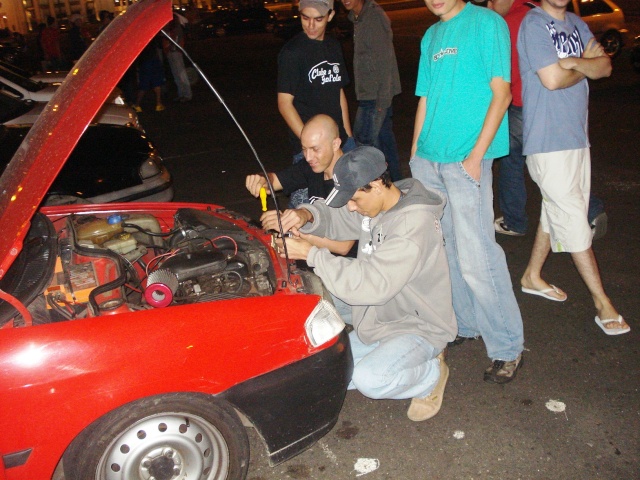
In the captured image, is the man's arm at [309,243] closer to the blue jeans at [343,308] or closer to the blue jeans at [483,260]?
the blue jeans at [343,308]

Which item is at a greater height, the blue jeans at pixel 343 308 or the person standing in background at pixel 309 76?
the person standing in background at pixel 309 76

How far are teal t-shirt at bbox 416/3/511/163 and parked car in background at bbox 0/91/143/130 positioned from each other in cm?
351

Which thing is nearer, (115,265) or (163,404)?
(163,404)

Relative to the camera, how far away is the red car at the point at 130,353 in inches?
85.0

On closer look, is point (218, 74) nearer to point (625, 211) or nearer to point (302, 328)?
point (625, 211)

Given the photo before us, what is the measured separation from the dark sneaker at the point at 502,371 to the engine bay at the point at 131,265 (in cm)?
140

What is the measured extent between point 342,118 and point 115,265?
7.06 feet

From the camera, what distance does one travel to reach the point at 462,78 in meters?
3.17

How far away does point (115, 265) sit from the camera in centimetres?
286

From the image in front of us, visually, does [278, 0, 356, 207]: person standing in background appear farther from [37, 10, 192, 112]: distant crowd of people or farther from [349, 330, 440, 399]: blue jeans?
[37, 10, 192, 112]: distant crowd of people

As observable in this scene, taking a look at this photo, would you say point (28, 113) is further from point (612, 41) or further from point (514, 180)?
point (612, 41)

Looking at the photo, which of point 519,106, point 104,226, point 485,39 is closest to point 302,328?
point 104,226

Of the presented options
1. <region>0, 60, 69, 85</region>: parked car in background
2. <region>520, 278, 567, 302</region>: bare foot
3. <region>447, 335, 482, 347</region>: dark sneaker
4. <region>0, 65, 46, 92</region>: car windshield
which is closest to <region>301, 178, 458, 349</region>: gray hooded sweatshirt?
<region>447, 335, 482, 347</region>: dark sneaker

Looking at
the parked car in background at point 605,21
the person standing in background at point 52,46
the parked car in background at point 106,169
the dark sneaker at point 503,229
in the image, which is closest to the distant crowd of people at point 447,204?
the dark sneaker at point 503,229
